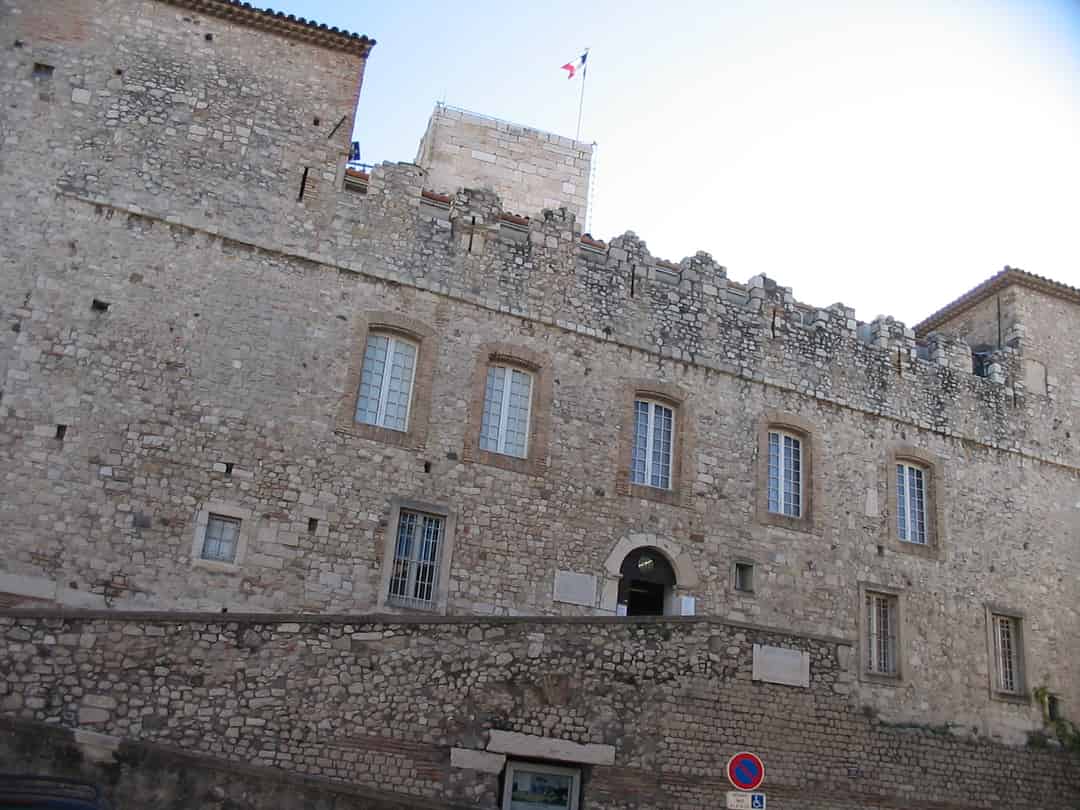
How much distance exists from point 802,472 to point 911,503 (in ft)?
7.80

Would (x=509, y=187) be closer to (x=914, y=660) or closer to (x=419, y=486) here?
(x=419, y=486)

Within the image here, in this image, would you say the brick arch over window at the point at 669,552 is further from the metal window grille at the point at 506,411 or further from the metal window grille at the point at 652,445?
the metal window grille at the point at 506,411

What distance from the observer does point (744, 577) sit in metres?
18.8

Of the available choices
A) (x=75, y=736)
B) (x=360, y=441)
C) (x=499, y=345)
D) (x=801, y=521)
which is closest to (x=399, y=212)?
(x=499, y=345)

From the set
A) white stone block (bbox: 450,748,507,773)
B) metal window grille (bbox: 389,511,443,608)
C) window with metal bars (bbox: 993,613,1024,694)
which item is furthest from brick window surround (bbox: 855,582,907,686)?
white stone block (bbox: 450,748,507,773)

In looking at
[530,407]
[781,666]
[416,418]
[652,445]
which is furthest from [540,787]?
[652,445]

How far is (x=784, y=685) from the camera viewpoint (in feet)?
49.1

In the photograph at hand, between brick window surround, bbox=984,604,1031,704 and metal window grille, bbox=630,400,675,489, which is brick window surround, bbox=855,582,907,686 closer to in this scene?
brick window surround, bbox=984,604,1031,704

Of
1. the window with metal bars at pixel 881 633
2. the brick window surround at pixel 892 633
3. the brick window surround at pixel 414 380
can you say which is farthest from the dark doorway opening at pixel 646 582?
the brick window surround at pixel 414 380

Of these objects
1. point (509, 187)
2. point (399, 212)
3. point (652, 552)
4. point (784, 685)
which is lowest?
point (784, 685)

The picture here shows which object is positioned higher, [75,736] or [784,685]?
[784,685]

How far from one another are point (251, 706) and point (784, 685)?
678 cm

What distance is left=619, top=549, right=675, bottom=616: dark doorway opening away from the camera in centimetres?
1823

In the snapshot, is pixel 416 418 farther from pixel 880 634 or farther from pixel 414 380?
pixel 880 634
